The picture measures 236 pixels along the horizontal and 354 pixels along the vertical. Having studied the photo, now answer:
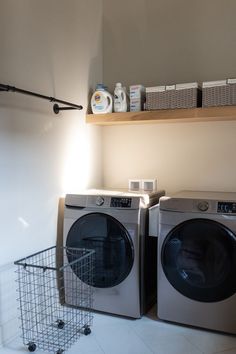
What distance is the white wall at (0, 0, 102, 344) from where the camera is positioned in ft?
6.72

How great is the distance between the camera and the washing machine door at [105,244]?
2.34 meters

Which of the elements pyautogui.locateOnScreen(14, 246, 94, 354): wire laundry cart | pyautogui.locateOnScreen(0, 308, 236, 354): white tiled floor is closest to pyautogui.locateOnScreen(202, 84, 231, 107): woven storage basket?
pyautogui.locateOnScreen(14, 246, 94, 354): wire laundry cart

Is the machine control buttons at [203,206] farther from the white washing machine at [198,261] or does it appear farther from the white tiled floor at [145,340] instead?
the white tiled floor at [145,340]

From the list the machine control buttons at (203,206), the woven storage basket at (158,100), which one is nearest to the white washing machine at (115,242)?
the machine control buttons at (203,206)

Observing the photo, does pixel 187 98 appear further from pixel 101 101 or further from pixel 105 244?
pixel 105 244

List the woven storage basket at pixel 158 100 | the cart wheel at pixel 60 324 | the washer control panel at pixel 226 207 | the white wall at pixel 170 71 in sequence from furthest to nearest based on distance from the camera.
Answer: the white wall at pixel 170 71
the woven storage basket at pixel 158 100
the cart wheel at pixel 60 324
the washer control panel at pixel 226 207

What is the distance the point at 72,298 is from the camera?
8.18 ft

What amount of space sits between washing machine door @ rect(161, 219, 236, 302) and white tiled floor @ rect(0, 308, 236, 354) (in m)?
0.23

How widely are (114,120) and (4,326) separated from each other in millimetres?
1538

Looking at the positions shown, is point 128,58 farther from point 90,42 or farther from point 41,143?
point 41,143

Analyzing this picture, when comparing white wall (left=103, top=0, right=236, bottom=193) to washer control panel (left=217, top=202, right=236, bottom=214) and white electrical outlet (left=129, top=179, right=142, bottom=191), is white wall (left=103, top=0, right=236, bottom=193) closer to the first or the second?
white electrical outlet (left=129, top=179, right=142, bottom=191)

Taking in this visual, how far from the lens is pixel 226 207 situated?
6.91ft

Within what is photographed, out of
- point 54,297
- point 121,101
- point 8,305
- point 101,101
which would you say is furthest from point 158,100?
point 8,305

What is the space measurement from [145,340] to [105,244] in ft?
2.09
